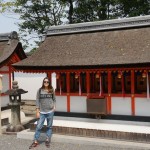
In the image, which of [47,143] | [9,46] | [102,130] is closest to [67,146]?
[47,143]

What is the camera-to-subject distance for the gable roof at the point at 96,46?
10.6 metres

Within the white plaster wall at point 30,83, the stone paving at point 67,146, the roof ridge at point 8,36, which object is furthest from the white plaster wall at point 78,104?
the white plaster wall at point 30,83

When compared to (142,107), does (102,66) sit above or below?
above

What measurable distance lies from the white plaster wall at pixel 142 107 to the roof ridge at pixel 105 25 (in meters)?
3.39

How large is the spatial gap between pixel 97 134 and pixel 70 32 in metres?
5.56

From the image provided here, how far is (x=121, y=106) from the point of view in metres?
11.4

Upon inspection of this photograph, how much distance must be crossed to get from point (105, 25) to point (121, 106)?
3.95 metres

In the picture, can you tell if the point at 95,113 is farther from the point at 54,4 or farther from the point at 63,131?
the point at 54,4

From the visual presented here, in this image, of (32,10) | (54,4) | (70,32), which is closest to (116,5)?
(54,4)

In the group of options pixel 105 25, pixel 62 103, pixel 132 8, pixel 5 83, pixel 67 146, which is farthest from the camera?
pixel 132 8

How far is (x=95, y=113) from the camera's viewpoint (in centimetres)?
1155

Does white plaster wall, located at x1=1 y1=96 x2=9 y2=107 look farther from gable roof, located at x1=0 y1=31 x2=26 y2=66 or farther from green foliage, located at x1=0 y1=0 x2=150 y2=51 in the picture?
green foliage, located at x1=0 y1=0 x2=150 y2=51

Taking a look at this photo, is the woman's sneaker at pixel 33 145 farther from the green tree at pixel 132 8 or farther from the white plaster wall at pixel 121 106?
the green tree at pixel 132 8

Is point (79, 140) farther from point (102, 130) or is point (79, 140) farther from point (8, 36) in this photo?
point (8, 36)
